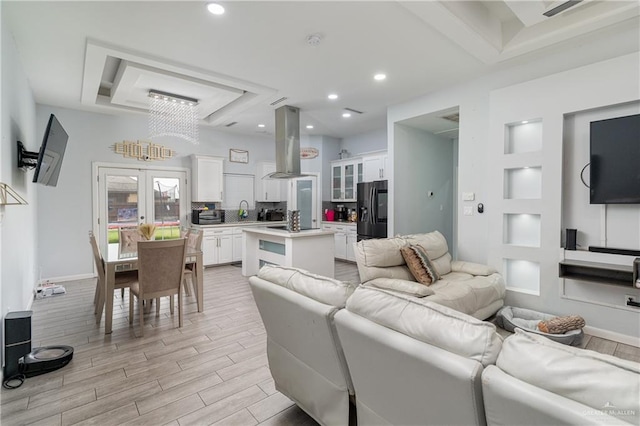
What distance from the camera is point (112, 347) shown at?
116 inches

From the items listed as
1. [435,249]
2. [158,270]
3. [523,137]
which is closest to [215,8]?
[158,270]

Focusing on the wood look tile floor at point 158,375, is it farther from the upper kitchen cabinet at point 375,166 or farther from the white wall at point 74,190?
the upper kitchen cabinet at point 375,166

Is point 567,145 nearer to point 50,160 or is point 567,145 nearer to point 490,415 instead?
point 490,415

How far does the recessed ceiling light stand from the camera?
2545mm

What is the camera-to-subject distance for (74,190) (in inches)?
213

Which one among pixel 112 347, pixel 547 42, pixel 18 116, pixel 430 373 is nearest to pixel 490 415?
pixel 430 373

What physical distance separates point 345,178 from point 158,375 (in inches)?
225

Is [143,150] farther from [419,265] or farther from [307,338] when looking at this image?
[307,338]

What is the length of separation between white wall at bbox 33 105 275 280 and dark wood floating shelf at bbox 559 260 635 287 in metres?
6.88

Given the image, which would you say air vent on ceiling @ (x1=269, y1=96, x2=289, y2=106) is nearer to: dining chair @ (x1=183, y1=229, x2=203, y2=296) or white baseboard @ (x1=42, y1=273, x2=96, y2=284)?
dining chair @ (x1=183, y1=229, x2=203, y2=296)

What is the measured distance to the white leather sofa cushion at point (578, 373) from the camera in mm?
779

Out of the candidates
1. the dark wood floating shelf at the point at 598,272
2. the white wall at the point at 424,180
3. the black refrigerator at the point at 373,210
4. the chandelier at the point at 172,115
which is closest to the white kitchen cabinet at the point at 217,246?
the chandelier at the point at 172,115

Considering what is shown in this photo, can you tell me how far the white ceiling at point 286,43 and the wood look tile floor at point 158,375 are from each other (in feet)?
9.64

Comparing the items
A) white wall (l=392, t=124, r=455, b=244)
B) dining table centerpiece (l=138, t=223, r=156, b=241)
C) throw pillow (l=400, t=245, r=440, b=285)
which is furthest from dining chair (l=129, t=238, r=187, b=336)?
white wall (l=392, t=124, r=455, b=244)
